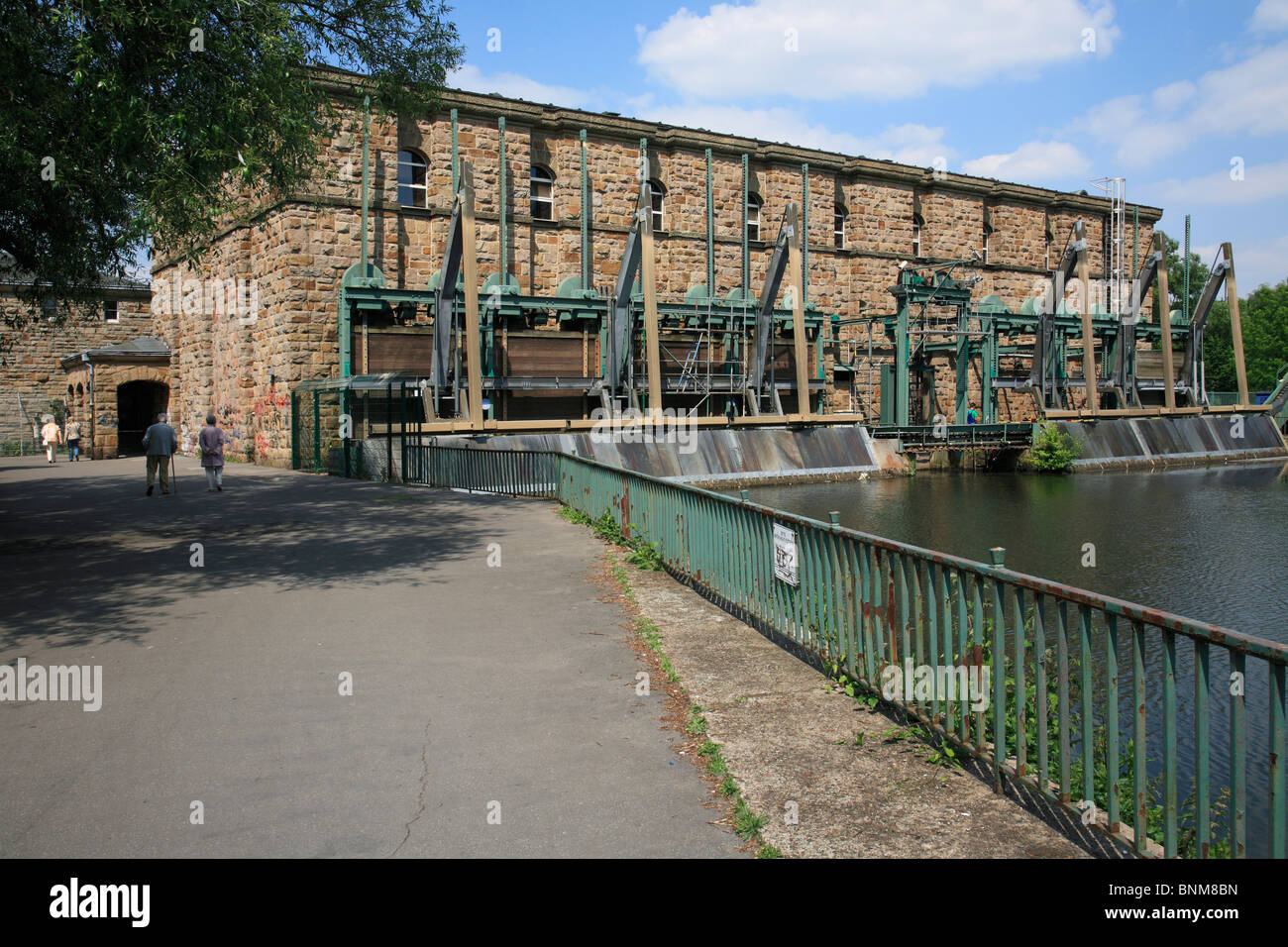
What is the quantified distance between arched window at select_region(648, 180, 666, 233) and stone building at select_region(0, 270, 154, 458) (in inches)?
801

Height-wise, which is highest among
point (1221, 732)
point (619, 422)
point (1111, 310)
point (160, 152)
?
point (1111, 310)

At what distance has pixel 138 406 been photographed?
42.4 m

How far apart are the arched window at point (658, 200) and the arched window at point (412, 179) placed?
845 centimetres

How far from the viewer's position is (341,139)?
27.4 meters

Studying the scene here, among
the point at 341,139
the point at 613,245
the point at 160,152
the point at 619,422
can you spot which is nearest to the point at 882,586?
the point at 160,152

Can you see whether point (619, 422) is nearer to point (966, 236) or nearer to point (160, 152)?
point (160, 152)

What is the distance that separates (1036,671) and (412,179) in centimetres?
2816

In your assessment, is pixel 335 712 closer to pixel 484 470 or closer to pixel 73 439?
pixel 484 470

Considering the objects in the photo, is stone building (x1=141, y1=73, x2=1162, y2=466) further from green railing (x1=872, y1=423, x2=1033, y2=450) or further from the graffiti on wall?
green railing (x1=872, y1=423, x2=1033, y2=450)

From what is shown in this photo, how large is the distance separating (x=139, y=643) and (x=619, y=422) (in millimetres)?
18993

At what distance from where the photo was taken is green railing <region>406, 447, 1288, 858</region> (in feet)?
11.6

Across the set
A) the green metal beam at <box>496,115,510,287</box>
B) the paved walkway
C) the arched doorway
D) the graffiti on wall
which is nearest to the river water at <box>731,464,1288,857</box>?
the paved walkway

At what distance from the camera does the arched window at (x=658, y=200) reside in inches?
1345
